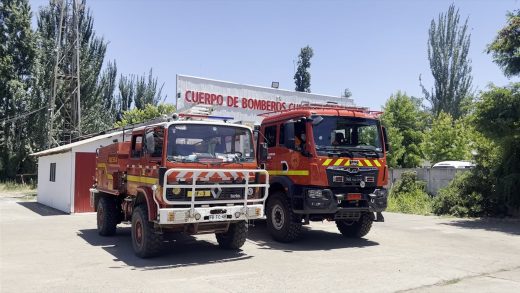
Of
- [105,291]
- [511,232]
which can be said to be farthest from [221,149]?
[511,232]

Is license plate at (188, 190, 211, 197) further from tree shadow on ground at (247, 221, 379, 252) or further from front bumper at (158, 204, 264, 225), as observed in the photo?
tree shadow on ground at (247, 221, 379, 252)

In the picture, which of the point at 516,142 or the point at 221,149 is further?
the point at 516,142

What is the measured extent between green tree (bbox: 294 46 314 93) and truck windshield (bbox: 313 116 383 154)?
39.6 metres

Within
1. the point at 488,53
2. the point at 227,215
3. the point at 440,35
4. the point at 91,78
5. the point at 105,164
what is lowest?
the point at 227,215

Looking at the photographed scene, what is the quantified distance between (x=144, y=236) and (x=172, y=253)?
1.01m

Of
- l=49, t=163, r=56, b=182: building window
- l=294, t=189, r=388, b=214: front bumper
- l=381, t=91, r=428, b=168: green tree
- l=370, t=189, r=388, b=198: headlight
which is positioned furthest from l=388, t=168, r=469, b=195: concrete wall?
l=49, t=163, r=56, b=182: building window

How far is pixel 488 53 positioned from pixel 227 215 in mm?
11977

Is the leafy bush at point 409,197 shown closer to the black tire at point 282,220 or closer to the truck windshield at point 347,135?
the truck windshield at point 347,135

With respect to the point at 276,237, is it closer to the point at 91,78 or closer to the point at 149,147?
the point at 149,147

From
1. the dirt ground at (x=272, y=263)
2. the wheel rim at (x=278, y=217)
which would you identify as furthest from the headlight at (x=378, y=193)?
the wheel rim at (x=278, y=217)

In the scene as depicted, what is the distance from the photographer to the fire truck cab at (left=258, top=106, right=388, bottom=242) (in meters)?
10.1

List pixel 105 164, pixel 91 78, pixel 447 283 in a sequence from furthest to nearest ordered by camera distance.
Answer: pixel 91 78
pixel 105 164
pixel 447 283

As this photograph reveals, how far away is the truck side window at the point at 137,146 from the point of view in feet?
31.4

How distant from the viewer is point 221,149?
8969mm
